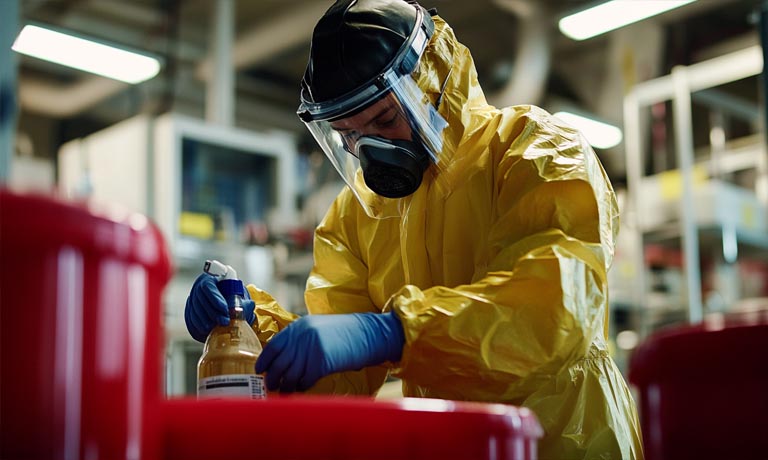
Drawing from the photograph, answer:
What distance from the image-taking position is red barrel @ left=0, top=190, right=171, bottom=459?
62 centimetres

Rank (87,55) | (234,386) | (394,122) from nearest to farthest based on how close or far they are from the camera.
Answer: (234,386) < (394,122) < (87,55)

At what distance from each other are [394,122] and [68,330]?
1.05 metres

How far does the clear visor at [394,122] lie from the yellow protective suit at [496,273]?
1.0 inches

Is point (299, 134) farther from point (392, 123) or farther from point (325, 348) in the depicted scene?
point (325, 348)

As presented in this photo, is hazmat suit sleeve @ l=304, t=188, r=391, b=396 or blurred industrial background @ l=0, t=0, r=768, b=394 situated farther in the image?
blurred industrial background @ l=0, t=0, r=768, b=394

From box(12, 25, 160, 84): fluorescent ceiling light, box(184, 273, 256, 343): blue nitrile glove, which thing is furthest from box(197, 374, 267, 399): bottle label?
box(12, 25, 160, 84): fluorescent ceiling light

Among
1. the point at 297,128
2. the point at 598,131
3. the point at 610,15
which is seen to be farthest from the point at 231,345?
the point at 297,128

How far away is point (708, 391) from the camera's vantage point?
0.87 m

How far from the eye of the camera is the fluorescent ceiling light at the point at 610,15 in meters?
5.12

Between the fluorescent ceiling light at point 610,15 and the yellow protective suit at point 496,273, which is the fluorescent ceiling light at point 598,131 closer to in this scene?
the fluorescent ceiling light at point 610,15

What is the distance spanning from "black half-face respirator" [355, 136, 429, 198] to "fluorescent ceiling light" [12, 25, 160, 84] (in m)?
3.83

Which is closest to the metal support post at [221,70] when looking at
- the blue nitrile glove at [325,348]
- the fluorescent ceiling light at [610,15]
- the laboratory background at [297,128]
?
the laboratory background at [297,128]

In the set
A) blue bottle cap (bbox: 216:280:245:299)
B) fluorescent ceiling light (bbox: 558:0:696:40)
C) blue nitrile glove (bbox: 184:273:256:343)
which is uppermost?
fluorescent ceiling light (bbox: 558:0:696:40)

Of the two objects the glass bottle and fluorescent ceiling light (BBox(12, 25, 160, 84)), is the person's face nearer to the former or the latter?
the glass bottle
